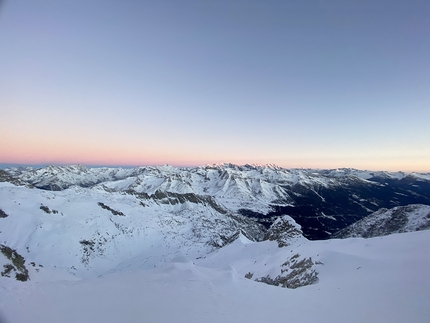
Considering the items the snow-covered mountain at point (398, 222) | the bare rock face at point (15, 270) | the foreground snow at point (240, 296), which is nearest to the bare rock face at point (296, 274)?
the foreground snow at point (240, 296)

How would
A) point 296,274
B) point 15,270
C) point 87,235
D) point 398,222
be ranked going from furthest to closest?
point 87,235 < point 398,222 < point 296,274 < point 15,270

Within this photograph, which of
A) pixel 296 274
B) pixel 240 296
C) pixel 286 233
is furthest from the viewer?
pixel 286 233

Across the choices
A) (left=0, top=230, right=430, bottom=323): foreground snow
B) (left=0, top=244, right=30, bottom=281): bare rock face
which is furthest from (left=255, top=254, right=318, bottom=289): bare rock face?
(left=0, top=244, right=30, bottom=281): bare rock face

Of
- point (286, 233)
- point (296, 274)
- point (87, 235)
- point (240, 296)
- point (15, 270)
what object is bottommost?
point (87, 235)

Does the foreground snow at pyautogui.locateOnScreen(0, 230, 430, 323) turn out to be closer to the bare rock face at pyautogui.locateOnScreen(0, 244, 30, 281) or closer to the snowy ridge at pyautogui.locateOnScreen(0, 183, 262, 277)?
the bare rock face at pyautogui.locateOnScreen(0, 244, 30, 281)

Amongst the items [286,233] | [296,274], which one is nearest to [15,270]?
[296,274]

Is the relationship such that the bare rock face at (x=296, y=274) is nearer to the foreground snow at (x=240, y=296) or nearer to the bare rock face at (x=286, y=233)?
the foreground snow at (x=240, y=296)

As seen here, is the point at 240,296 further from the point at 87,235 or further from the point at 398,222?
the point at 87,235
